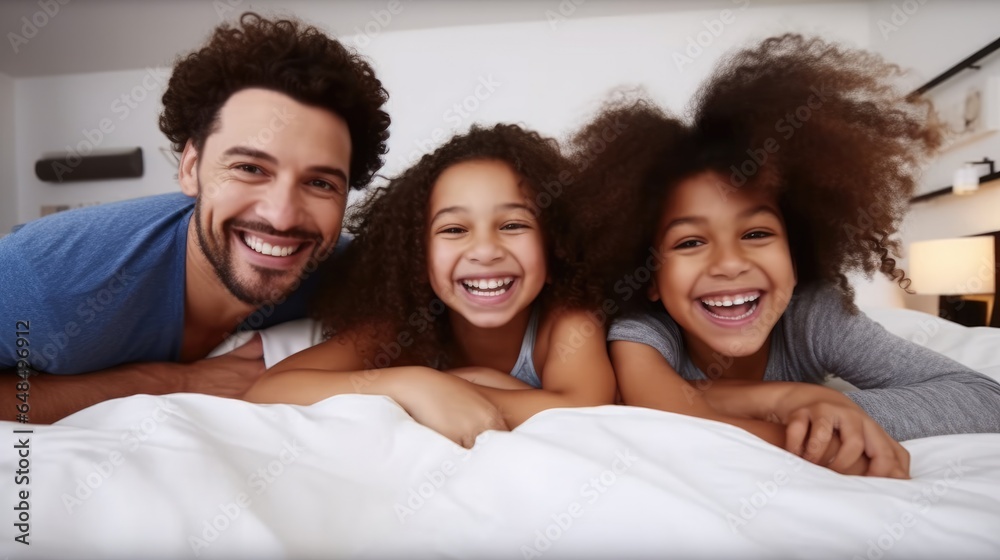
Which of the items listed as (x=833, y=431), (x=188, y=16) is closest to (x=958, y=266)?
(x=833, y=431)

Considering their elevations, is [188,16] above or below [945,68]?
above

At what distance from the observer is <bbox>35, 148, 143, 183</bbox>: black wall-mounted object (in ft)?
15.8

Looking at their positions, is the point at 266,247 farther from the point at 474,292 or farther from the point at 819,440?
the point at 819,440

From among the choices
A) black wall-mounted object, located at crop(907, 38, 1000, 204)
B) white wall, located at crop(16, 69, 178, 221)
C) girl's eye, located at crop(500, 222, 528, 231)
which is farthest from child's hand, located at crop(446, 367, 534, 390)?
white wall, located at crop(16, 69, 178, 221)

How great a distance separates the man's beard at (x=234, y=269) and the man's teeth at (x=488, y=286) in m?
0.37

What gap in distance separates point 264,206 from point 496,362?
660 millimetres

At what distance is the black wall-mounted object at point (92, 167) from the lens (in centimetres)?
483

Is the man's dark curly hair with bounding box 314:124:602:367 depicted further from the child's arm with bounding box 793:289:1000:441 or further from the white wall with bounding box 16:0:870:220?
the white wall with bounding box 16:0:870:220

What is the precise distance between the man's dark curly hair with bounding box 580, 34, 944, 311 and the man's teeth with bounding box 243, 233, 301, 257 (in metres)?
0.70

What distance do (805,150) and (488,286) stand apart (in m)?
0.70

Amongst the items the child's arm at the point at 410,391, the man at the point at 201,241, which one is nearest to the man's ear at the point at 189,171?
the man at the point at 201,241

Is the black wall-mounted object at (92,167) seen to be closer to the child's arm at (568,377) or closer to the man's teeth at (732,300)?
the child's arm at (568,377)

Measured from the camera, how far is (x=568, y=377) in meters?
1.14

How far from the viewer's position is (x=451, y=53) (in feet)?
14.7
